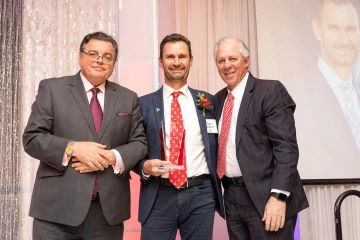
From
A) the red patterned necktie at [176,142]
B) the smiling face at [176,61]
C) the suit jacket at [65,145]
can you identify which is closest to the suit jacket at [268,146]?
the red patterned necktie at [176,142]

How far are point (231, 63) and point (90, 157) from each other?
998mm

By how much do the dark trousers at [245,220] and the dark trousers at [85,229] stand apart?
65cm

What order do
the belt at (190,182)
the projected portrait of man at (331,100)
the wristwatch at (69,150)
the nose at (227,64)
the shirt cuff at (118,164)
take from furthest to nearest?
the projected portrait of man at (331,100), the nose at (227,64), the belt at (190,182), the shirt cuff at (118,164), the wristwatch at (69,150)

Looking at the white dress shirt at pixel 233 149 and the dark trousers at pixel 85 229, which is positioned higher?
the white dress shirt at pixel 233 149

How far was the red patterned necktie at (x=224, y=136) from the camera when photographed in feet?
6.65

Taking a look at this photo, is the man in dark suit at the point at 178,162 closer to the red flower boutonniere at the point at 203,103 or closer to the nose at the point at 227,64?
the red flower boutonniere at the point at 203,103

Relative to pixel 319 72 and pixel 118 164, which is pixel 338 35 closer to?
pixel 319 72

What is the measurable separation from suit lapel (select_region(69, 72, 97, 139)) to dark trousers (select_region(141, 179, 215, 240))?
564mm

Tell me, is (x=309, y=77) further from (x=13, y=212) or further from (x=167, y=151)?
(x=13, y=212)

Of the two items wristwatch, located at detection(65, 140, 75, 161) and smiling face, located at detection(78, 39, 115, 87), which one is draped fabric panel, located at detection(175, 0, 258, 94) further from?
wristwatch, located at detection(65, 140, 75, 161)

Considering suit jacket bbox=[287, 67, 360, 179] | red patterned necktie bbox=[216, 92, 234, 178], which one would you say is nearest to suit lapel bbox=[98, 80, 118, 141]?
red patterned necktie bbox=[216, 92, 234, 178]

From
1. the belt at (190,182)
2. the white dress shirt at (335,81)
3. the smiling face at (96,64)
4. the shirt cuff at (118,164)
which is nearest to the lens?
the shirt cuff at (118,164)

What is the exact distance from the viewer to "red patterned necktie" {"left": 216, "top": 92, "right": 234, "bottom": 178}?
6.65ft

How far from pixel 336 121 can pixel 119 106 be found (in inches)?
87.2
